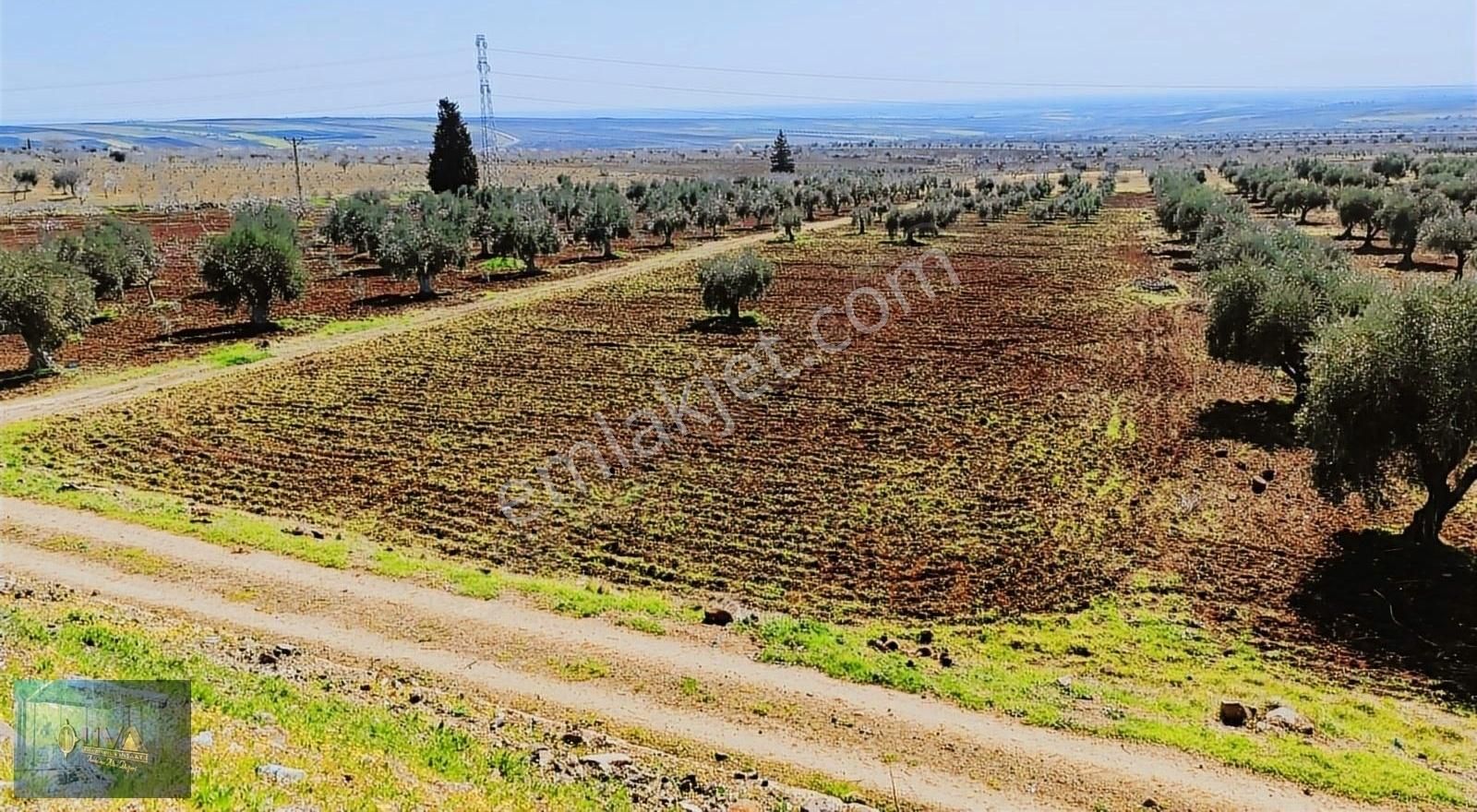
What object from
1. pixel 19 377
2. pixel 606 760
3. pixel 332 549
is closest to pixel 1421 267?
pixel 332 549

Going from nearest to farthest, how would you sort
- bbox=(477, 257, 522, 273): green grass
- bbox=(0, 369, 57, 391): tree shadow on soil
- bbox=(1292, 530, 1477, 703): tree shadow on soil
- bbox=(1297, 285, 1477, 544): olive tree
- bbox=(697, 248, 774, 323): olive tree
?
bbox=(1292, 530, 1477, 703): tree shadow on soil, bbox=(1297, 285, 1477, 544): olive tree, bbox=(0, 369, 57, 391): tree shadow on soil, bbox=(697, 248, 774, 323): olive tree, bbox=(477, 257, 522, 273): green grass

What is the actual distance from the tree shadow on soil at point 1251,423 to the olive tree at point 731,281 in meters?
18.2

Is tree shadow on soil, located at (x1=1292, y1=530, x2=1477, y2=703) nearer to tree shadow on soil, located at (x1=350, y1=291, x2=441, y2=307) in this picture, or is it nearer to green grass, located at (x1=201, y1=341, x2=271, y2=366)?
green grass, located at (x1=201, y1=341, x2=271, y2=366)

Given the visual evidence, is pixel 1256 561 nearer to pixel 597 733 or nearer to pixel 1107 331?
pixel 597 733

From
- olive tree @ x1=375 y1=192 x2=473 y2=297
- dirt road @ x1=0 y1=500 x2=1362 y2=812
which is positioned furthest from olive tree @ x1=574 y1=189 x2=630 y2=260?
dirt road @ x1=0 y1=500 x2=1362 y2=812

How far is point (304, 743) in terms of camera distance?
9742 millimetres

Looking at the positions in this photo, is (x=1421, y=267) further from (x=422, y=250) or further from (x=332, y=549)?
(x=332, y=549)

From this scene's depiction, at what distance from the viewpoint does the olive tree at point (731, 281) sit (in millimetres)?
37562

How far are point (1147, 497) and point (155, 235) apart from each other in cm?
6927

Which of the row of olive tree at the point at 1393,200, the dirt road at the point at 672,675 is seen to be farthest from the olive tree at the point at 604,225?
the dirt road at the point at 672,675

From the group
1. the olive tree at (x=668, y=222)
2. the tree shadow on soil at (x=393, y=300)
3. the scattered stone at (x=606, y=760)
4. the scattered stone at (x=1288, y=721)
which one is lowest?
the scattered stone at (x=1288, y=721)

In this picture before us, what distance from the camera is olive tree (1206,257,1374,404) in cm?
2281

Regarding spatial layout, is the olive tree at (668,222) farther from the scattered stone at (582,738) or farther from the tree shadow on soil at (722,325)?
the scattered stone at (582,738)

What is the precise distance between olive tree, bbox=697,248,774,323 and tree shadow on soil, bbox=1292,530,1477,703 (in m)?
24.4
